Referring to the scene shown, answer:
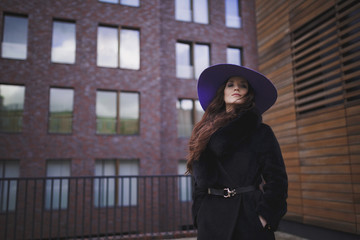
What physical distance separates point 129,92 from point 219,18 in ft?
21.9

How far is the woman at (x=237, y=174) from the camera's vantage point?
6.57ft

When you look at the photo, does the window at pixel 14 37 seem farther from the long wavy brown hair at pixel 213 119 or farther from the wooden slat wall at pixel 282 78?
the long wavy brown hair at pixel 213 119

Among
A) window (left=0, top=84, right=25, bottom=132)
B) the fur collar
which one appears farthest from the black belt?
window (left=0, top=84, right=25, bottom=132)

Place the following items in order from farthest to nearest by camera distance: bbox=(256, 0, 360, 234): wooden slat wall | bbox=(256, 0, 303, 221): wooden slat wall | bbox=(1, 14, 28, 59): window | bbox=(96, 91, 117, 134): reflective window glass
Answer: bbox=(96, 91, 117, 134): reflective window glass, bbox=(1, 14, 28, 59): window, bbox=(256, 0, 303, 221): wooden slat wall, bbox=(256, 0, 360, 234): wooden slat wall

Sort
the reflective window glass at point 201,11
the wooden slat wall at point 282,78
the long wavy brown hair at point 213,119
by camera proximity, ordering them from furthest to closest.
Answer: the reflective window glass at point 201,11 → the wooden slat wall at point 282,78 → the long wavy brown hair at point 213,119

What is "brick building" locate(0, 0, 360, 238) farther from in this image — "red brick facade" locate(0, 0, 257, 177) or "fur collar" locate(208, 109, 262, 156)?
"fur collar" locate(208, 109, 262, 156)

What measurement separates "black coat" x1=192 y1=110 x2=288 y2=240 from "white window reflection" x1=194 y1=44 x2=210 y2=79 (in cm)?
1467

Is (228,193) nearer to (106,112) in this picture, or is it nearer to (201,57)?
(106,112)

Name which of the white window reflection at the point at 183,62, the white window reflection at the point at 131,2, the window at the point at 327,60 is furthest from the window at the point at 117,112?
the window at the point at 327,60

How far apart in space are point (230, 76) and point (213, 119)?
1.25ft

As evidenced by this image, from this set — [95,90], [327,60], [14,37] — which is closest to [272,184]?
[327,60]

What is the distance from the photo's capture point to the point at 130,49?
49.9 feet

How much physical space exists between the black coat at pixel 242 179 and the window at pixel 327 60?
8.45 ft

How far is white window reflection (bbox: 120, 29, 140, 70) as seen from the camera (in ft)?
49.5
